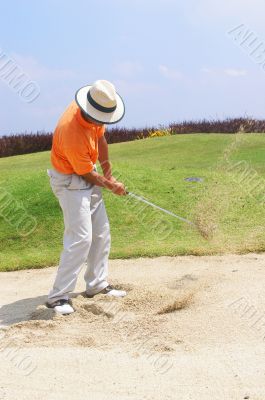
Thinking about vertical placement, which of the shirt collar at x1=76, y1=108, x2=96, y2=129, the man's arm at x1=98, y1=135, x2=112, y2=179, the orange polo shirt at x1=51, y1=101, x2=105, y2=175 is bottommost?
the man's arm at x1=98, y1=135, x2=112, y2=179

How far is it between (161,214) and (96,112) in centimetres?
415

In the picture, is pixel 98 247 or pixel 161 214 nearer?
pixel 98 247

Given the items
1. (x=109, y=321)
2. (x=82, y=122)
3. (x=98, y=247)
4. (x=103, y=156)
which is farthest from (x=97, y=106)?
(x=109, y=321)

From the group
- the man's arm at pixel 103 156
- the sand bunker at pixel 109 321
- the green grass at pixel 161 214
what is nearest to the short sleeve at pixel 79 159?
the man's arm at pixel 103 156

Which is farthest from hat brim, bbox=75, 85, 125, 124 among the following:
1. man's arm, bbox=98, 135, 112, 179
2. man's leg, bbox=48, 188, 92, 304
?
man's leg, bbox=48, 188, 92, 304

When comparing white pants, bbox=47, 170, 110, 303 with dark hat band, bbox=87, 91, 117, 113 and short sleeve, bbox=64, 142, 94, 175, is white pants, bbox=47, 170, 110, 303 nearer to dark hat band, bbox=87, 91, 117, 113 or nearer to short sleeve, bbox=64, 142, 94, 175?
short sleeve, bbox=64, 142, 94, 175

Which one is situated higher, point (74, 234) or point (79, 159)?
point (79, 159)

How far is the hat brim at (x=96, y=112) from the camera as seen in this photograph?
5.37m

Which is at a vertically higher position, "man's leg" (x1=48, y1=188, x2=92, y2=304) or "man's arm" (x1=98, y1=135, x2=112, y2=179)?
"man's arm" (x1=98, y1=135, x2=112, y2=179)

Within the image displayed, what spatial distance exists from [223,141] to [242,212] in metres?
6.09

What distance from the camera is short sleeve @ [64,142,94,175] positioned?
17.7 feet

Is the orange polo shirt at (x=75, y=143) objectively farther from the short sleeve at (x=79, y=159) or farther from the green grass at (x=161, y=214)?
the green grass at (x=161, y=214)

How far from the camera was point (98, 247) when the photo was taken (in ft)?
20.0

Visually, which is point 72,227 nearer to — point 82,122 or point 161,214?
point 82,122
